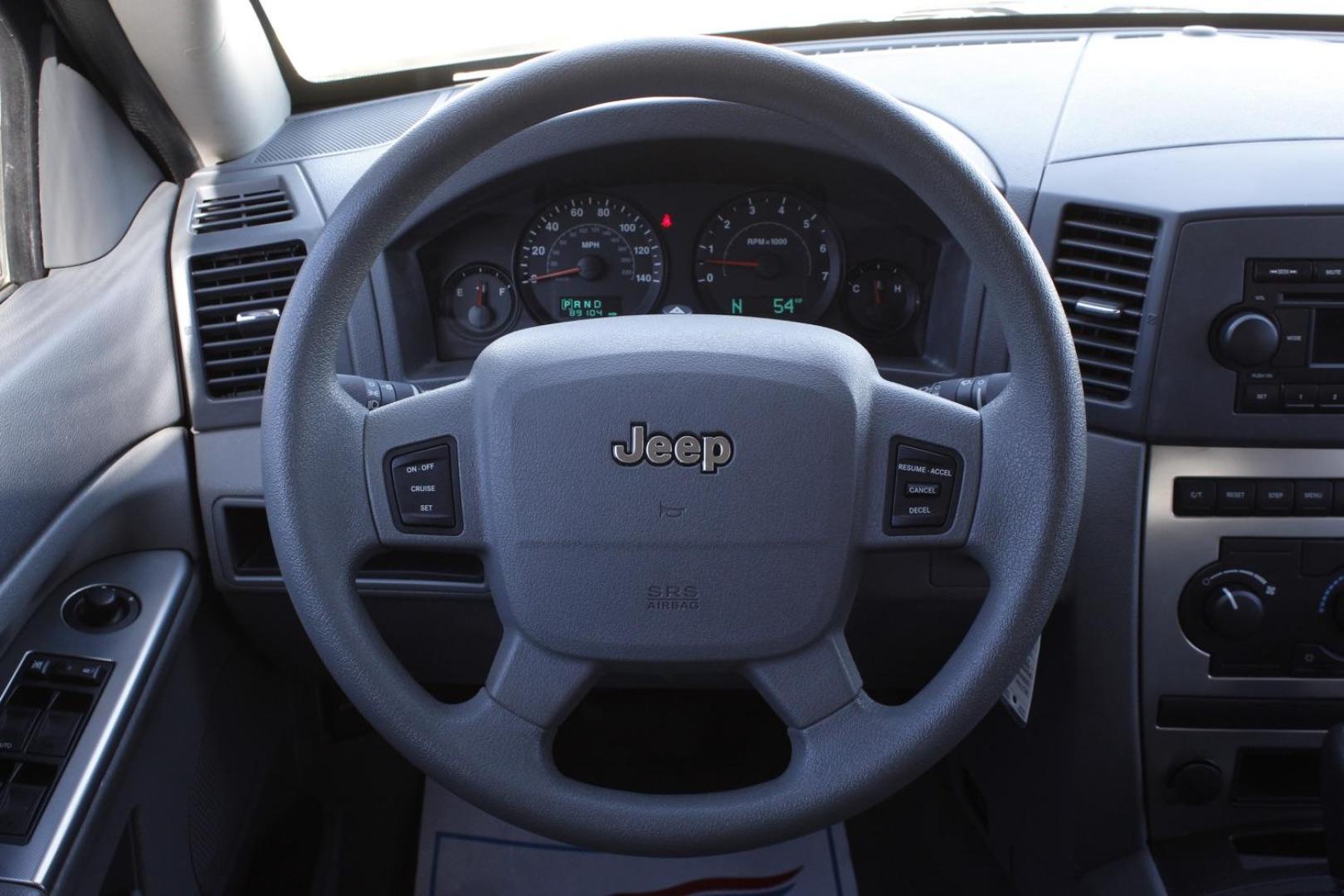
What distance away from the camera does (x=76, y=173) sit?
1.43m

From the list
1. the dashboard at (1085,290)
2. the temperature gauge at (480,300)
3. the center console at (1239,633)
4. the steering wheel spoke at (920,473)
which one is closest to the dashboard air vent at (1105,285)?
the dashboard at (1085,290)

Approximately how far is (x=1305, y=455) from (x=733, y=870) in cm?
102

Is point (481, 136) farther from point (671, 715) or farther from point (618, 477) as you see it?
point (671, 715)

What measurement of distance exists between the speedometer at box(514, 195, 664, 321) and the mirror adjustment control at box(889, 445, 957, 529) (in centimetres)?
54

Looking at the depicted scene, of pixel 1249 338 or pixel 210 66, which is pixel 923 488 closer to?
pixel 1249 338

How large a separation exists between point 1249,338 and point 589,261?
0.74 m

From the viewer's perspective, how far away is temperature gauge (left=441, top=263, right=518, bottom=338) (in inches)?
58.7

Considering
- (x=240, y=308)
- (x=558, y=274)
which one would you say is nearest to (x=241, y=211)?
(x=240, y=308)

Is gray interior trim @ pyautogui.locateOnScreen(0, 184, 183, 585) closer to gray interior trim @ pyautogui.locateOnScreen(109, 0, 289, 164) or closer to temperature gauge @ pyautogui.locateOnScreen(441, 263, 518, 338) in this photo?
gray interior trim @ pyautogui.locateOnScreen(109, 0, 289, 164)

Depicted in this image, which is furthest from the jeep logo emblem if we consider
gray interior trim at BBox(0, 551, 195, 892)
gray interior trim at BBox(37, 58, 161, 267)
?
gray interior trim at BBox(37, 58, 161, 267)

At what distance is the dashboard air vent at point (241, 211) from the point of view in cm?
145

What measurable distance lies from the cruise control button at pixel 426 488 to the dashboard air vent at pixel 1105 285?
72cm

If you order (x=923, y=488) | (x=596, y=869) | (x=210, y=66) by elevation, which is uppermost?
(x=210, y=66)

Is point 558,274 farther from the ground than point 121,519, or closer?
farther from the ground
